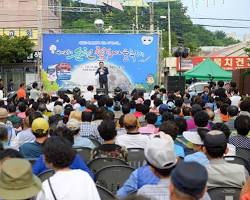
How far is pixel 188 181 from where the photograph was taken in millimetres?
2826

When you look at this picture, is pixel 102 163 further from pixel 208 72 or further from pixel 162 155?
pixel 208 72

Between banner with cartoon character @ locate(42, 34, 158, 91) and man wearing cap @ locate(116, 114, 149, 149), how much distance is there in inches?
697

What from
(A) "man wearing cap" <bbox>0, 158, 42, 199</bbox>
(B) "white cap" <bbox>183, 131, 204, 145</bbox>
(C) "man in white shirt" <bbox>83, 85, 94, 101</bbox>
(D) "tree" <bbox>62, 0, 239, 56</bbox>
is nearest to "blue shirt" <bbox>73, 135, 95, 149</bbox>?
(B) "white cap" <bbox>183, 131, 204, 145</bbox>

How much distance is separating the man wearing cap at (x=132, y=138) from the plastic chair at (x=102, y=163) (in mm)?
1160

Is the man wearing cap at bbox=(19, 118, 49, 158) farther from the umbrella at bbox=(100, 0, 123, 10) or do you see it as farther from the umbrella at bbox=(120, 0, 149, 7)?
the umbrella at bbox=(120, 0, 149, 7)

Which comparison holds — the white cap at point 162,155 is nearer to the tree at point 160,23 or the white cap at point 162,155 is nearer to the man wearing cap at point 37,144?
the man wearing cap at point 37,144

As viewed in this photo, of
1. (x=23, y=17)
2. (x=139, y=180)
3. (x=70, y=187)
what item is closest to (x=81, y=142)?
(x=139, y=180)

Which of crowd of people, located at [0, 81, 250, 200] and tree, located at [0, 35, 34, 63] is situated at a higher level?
tree, located at [0, 35, 34, 63]

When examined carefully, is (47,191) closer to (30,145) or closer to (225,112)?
(30,145)

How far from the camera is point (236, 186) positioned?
15.2ft

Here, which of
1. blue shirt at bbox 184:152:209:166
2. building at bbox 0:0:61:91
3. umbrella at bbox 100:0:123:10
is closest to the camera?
blue shirt at bbox 184:152:209:166

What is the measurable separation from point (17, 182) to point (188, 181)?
110 centimetres

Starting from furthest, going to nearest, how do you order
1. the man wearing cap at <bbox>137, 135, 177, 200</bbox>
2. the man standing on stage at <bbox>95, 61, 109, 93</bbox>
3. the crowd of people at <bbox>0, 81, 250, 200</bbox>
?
the man standing on stage at <bbox>95, 61, 109, 93</bbox> < the man wearing cap at <bbox>137, 135, 177, 200</bbox> < the crowd of people at <bbox>0, 81, 250, 200</bbox>

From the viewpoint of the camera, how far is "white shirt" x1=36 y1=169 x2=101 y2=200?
3791 millimetres
